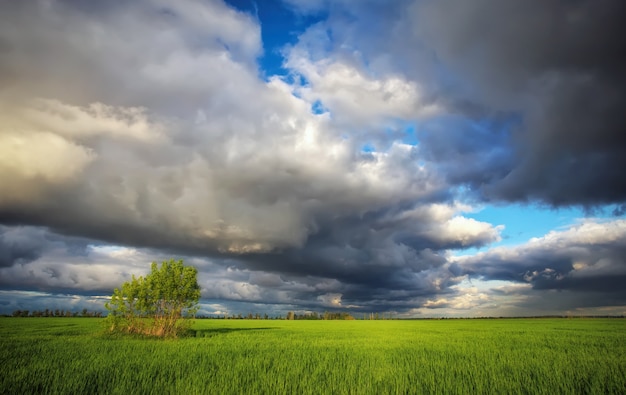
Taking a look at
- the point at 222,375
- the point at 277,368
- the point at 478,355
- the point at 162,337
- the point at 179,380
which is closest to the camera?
the point at 179,380

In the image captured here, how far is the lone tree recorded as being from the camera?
2286 cm

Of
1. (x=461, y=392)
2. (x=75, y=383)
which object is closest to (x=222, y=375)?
(x=75, y=383)

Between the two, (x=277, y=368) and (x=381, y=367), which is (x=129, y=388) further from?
(x=381, y=367)

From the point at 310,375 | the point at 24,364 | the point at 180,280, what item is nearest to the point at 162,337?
the point at 180,280

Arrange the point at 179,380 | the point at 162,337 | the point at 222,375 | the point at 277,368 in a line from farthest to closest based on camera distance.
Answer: the point at 162,337 < the point at 277,368 < the point at 222,375 < the point at 179,380

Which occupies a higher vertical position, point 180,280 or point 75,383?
point 180,280

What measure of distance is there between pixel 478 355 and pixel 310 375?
31.8ft

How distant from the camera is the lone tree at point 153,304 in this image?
75.0 feet

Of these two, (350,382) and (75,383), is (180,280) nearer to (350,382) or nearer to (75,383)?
(75,383)

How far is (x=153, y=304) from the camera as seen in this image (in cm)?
2314

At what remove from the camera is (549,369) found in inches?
457

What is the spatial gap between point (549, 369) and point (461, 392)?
19.1 ft

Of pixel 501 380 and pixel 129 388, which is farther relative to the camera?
pixel 501 380

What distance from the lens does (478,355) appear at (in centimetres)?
1556
